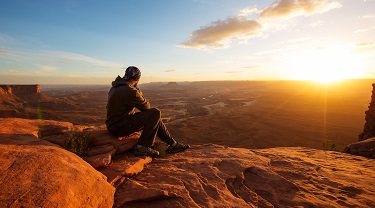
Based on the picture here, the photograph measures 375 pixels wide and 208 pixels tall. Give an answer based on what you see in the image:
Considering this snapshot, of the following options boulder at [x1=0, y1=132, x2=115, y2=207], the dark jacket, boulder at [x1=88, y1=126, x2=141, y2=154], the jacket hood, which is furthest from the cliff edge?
the jacket hood

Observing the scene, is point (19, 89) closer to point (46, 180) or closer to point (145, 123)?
point (145, 123)

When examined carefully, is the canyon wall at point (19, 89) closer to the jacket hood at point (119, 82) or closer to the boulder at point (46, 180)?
the jacket hood at point (119, 82)

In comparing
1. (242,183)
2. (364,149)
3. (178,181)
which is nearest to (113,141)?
(178,181)

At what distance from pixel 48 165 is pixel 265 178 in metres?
3.50

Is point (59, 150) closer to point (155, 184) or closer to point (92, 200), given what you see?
point (92, 200)

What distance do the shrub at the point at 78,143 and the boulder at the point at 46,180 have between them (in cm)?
78

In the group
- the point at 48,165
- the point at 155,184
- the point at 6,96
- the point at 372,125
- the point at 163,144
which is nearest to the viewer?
the point at 48,165

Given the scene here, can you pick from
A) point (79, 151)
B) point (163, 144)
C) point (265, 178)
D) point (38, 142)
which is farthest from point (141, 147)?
point (265, 178)

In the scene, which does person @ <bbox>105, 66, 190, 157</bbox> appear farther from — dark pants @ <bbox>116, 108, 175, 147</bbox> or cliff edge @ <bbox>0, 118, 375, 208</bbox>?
cliff edge @ <bbox>0, 118, 375, 208</bbox>

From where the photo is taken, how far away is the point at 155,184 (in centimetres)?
342

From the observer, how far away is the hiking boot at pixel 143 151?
15.7ft

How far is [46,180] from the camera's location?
2.53 m

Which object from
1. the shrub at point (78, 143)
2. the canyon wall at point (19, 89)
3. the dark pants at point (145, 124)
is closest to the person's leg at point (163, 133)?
the dark pants at point (145, 124)

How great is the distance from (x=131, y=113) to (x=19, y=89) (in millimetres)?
64552
